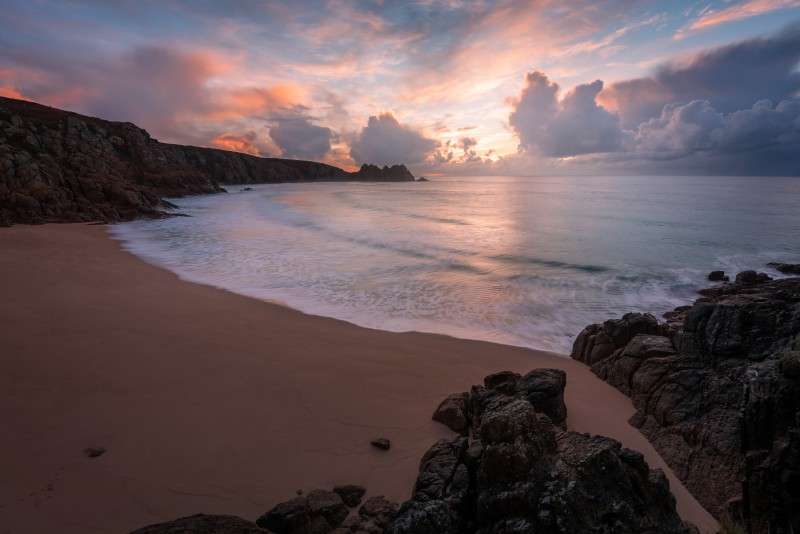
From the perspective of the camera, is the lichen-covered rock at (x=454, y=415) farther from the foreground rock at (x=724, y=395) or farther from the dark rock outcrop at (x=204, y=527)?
the dark rock outcrop at (x=204, y=527)

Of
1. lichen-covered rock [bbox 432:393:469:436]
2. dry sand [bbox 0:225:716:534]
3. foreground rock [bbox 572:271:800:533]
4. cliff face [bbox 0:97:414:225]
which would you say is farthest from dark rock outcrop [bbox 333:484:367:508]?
cliff face [bbox 0:97:414:225]

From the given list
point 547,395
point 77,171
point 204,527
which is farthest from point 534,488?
point 77,171

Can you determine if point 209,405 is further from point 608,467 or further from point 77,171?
point 77,171

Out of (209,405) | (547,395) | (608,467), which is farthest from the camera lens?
(209,405)

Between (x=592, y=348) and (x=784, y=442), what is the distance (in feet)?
14.9

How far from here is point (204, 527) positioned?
125 inches

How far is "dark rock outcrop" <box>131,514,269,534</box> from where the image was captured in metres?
3.10

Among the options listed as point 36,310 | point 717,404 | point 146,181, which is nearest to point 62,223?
point 36,310

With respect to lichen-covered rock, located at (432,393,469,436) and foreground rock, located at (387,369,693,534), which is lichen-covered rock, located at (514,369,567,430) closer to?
lichen-covered rock, located at (432,393,469,436)

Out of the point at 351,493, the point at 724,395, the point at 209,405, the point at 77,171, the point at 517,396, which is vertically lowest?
the point at 351,493

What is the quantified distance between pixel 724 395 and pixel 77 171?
41267mm

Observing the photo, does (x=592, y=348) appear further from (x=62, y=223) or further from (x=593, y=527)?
(x=62, y=223)

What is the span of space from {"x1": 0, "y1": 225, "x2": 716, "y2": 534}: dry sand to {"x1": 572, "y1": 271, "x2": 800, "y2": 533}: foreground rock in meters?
0.33

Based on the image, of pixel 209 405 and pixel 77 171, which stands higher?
pixel 77 171
